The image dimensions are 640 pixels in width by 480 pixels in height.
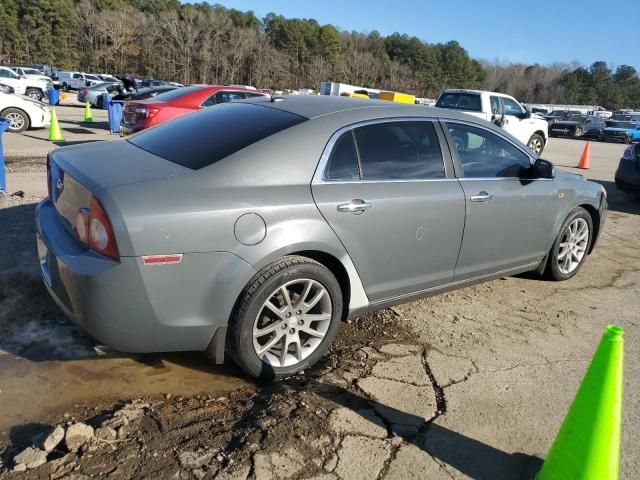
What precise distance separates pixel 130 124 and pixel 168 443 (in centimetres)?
893

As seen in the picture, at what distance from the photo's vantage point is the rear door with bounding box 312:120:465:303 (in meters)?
3.12

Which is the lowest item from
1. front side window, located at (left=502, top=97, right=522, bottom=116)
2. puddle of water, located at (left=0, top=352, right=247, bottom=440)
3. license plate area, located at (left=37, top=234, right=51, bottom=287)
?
puddle of water, located at (left=0, top=352, right=247, bottom=440)

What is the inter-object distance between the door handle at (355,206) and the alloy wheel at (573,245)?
2600 mm

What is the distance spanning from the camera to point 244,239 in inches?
106

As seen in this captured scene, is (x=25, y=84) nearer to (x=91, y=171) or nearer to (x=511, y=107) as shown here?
(x=511, y=107)

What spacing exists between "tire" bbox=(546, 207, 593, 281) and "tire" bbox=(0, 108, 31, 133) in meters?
12.9

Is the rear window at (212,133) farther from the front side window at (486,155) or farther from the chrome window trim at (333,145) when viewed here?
the front side window at (486,155)

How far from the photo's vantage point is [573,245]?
5055 millimetres

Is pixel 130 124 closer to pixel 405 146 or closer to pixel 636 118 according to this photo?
pixel 405 146

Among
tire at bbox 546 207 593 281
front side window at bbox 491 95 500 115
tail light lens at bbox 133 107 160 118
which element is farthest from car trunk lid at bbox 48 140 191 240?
front side window at bbox 491 95 500 115

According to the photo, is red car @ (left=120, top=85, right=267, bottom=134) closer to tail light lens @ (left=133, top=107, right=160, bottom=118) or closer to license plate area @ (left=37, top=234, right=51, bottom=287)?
tail light lens @ (left=133, top=107, right=160, bottom=118)

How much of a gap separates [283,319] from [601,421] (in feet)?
5.44

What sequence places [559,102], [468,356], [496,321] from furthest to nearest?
[559,102]
[496,321]
[468,356]

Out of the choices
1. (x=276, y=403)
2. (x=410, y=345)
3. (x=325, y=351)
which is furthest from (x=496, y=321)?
(x=276, y=403)
